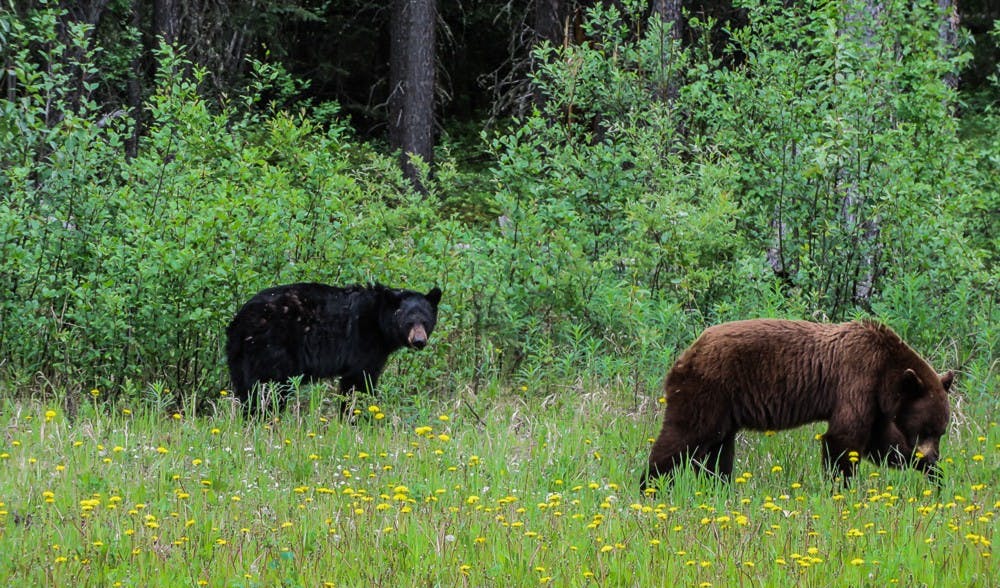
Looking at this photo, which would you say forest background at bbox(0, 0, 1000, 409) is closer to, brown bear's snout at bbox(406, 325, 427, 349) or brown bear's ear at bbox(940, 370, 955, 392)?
brown bear's snout at bbox(406, 325, 427, 349)

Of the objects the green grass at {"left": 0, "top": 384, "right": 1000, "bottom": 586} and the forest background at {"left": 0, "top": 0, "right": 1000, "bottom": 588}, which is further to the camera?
the forest background at {"left": 0, "top": 0, "right": 1000, "bottom": 588}

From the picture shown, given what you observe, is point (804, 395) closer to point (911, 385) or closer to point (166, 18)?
point (911, 385)

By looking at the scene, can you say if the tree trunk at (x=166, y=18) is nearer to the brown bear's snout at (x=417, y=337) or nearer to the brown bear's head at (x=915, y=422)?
the brown bear's snout at (x=417, y=337)

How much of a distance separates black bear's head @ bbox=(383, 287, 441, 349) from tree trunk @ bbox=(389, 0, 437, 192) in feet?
31.5

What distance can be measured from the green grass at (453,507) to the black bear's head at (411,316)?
2.18ft

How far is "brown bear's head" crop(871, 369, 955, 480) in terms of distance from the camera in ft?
20.9

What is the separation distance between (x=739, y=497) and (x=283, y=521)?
2361mm

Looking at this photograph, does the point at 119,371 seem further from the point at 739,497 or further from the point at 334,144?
the point at 739,497

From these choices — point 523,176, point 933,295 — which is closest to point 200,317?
point 523,176

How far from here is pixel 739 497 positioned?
19.9 feet

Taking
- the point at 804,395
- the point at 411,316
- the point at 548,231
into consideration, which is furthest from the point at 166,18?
the point at 804,395

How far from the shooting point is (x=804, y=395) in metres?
6.36

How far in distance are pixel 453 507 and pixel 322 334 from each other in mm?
2893

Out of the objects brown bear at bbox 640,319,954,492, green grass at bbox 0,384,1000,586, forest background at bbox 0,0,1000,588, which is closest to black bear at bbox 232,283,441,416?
forest background at bbox 0,0,1000,588
